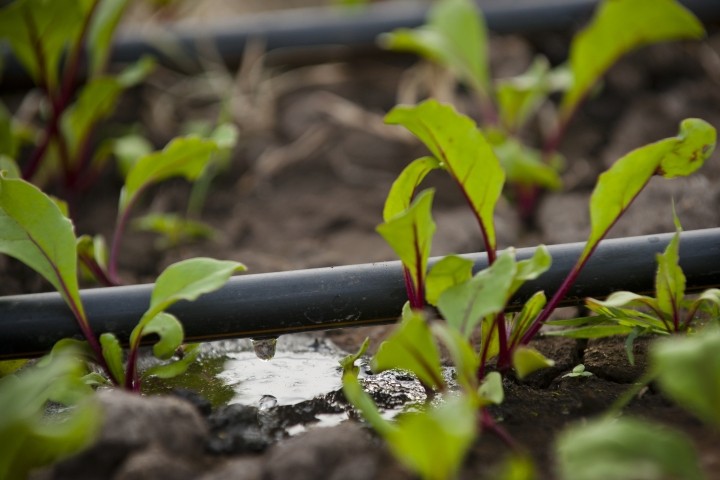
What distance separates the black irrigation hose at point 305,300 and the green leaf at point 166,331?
4cm

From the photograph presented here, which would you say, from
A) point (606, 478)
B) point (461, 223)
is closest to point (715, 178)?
point (461, 223)

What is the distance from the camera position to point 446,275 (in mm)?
883

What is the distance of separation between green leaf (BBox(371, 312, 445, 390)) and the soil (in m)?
0.09

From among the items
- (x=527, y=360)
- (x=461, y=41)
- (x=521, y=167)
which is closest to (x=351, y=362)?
(x=527, y=360)

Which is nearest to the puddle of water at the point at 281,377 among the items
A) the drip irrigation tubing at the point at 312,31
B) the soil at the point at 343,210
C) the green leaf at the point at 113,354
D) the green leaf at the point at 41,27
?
the soil at the point at 343,210

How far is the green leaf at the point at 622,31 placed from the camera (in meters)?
1.46

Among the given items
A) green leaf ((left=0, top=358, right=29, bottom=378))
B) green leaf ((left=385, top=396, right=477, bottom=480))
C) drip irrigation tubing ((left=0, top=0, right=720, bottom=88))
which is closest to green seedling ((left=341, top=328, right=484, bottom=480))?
green leaf ((left=385, top=396, right=477, bottom=480))

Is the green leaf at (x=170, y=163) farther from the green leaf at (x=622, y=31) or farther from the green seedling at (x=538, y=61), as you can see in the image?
the green leaf at (x=622, y=31)

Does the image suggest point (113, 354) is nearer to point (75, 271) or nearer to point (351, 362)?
point (75, 271)

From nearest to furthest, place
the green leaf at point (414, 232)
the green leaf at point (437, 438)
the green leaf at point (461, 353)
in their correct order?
the green leaf at point (437, 438), the green leaf at point (461, 353), the green leaf at point (414, 232)

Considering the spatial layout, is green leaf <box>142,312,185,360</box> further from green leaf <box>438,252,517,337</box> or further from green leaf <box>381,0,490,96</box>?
green leaf <box>381,0,490,96</box>

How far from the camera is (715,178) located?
1.60 metres

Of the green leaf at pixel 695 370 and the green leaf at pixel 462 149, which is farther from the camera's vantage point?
the green leaf at pixel 462 149

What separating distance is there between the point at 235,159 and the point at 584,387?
128cm
